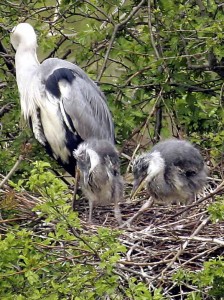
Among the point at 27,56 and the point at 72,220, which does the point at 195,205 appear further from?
the point at 27,56

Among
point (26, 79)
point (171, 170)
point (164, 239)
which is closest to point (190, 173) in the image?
point (171, 170)

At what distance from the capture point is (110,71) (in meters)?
8.50

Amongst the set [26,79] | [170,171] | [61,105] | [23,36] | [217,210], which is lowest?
[170,171]

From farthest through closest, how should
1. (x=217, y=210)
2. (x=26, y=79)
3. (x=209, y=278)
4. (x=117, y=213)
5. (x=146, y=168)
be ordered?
(x=26, y=79)
(x=117, y=213)
(x=146, y=168)
(x=217, y=210)
(x=209, y=278)

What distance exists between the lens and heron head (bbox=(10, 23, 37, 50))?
7.03 m

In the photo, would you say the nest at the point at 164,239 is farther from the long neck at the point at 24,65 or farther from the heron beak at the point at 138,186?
the long neck at the point at 24,65

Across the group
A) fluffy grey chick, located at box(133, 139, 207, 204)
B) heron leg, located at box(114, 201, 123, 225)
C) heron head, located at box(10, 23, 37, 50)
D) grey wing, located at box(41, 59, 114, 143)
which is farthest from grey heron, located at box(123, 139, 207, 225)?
heron head, located at box(10, 23, 37, 50)

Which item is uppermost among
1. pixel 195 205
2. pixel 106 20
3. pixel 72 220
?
pixel 106 20

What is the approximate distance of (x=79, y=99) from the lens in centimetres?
692

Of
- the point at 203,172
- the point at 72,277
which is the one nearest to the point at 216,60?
the point at 203,172

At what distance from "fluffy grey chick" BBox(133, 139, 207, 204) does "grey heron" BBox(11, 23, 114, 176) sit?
787mm

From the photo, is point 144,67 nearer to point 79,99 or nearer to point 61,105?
point 79,99

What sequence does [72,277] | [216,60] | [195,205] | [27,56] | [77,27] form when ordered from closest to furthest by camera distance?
[72,277] → [195,205] → [216,60] → [27,56] → [77,27]

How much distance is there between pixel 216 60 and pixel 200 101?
17.0 inches
